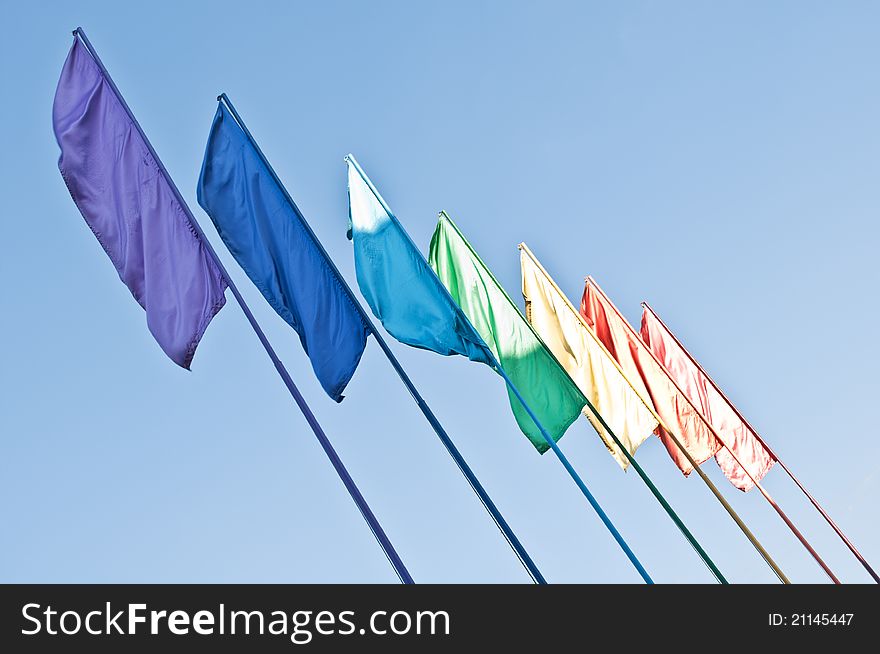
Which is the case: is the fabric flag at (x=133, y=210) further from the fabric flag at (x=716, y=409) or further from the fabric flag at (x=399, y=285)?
the fabric flag at (x=716, y=409)

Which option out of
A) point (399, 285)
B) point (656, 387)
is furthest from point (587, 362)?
point (399, 285)

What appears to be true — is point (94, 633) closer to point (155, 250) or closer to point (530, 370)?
point (155, 250)

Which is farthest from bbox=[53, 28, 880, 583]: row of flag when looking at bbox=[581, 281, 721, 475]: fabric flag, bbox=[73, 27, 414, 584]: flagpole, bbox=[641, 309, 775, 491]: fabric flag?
bbox=[641, 309, 775, 491]: fabric flag

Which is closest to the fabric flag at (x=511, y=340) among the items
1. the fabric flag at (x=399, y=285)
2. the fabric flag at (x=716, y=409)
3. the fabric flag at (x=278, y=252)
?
the fabric flag at (x=399, y=285)

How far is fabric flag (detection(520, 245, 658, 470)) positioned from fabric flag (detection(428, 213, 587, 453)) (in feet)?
3.58

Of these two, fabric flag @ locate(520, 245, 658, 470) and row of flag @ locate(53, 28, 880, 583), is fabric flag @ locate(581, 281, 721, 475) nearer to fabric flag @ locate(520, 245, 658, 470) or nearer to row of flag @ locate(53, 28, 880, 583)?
fabric flag @ locate(520, 245, 658, 470)

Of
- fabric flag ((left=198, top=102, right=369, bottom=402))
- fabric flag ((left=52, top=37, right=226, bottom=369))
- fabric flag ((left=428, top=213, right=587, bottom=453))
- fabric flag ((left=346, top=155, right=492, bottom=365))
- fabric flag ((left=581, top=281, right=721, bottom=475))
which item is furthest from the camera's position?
fabric flag ((left=581, top=281, right=721, bottom=475))

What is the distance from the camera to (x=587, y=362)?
49.0 feet

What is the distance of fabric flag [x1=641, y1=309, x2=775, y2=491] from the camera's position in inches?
639

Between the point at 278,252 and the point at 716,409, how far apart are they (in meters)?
9.93

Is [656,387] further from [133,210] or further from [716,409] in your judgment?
[133,210]

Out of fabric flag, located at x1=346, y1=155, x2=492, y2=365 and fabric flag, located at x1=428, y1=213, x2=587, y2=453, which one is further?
fabric flag, located at x1=428, y1=213, x2=587, y2=453

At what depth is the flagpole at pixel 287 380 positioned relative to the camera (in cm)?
823

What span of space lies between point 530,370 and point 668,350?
5.90m
